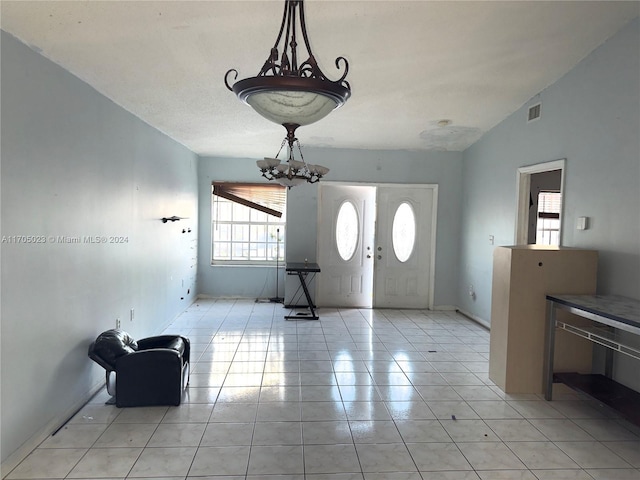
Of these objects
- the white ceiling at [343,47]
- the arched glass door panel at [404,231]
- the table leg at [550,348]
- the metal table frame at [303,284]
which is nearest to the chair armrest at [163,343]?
the white ceiling at [343,47]

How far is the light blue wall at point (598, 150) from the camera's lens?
10.7ft

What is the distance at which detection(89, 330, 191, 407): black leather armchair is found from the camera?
3.08 m

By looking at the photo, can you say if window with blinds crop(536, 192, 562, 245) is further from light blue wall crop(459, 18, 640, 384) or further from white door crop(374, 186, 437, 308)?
white door crop(374, 186, 437, 308)

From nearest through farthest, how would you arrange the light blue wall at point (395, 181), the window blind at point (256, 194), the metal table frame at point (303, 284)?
the metal table frame at point (303, 284) → the light blue wall at point (395, 181) → the window blind at point (256, 194)

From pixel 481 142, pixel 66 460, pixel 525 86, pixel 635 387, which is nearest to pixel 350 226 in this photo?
pixel 481 142

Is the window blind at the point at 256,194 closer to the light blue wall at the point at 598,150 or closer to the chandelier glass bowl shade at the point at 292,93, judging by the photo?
the light blue wall at the point at 598,150

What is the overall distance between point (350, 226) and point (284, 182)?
2057mm

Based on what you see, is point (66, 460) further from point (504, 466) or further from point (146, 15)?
point (146, 15)

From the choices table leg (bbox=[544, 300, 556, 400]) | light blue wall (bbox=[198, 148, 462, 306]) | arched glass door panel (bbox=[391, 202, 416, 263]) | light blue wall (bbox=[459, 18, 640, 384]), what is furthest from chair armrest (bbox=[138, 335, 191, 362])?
arched glass door panel (bbox=[391, 202, 416, 263])

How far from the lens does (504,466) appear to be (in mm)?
2500

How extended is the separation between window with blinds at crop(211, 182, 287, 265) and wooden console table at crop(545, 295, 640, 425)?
4738 millimetres

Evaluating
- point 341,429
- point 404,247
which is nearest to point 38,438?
point 341,429

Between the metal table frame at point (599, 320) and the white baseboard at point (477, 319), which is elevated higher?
the metal table frame at point (599, 320)

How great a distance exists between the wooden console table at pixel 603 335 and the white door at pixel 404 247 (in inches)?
128
